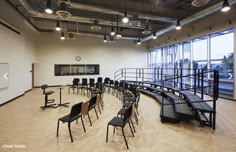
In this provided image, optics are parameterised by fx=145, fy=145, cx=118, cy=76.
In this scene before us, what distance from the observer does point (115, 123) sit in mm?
2953

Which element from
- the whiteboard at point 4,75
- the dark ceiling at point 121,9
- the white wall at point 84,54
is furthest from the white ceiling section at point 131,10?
the white wall at point 84,54

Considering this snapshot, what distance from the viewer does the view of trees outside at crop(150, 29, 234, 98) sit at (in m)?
6.75

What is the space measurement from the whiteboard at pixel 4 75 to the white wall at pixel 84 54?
5.03m

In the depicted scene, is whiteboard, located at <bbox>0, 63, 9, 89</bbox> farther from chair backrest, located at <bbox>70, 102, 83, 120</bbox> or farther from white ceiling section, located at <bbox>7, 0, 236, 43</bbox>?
chair backrest, located at <bbox>70, 102, 83, 120</bbox>

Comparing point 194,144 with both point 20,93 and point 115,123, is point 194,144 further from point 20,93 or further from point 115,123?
point 20,93

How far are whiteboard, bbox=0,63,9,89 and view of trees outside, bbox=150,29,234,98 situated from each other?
952 cm

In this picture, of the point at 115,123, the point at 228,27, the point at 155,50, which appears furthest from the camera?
the point at 155,50

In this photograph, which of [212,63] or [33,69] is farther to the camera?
[33,69]

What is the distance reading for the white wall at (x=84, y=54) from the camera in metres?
11.2

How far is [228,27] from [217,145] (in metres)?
6.03

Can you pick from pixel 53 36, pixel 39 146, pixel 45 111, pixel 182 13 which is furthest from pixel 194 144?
pixel 53 36

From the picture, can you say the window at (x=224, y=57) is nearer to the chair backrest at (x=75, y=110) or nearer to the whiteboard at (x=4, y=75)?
the chair backrest at (x=75, y=110)

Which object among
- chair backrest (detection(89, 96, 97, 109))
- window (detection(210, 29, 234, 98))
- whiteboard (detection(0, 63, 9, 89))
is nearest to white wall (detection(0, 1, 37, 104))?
whiteboard (detection(0, 63, 9, 89))

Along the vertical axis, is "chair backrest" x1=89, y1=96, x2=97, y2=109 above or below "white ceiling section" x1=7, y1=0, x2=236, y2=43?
below
